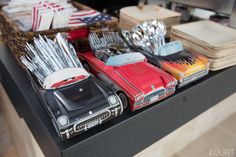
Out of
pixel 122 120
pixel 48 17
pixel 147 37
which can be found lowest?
pixel 122 120

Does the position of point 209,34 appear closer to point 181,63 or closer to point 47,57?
point 181,63

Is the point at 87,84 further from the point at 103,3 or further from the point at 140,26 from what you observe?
the point at 103,3

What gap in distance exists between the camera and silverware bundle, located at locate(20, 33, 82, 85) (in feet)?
1.98

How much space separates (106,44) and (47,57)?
220 millimetres

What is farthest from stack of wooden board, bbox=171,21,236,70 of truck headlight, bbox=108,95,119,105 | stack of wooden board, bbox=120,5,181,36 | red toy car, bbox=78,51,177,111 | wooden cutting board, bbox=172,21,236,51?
truck headlight, bbox=108,95,119,105

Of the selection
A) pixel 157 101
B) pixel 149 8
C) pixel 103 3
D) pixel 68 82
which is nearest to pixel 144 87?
pixel 157 101

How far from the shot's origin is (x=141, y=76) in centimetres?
64

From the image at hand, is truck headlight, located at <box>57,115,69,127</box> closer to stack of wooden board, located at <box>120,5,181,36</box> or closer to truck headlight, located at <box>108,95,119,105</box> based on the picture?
truck headlight, located at <box>108,95,119,105</box>

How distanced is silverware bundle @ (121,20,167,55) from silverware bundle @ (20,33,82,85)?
0.88 ft

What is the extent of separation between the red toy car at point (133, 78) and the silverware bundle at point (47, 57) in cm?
8

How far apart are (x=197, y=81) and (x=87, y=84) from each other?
412mm

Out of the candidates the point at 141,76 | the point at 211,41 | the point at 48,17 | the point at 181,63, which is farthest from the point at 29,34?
the point at 211,41

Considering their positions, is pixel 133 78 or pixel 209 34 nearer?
pixel 133 78

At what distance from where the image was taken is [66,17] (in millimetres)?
713
